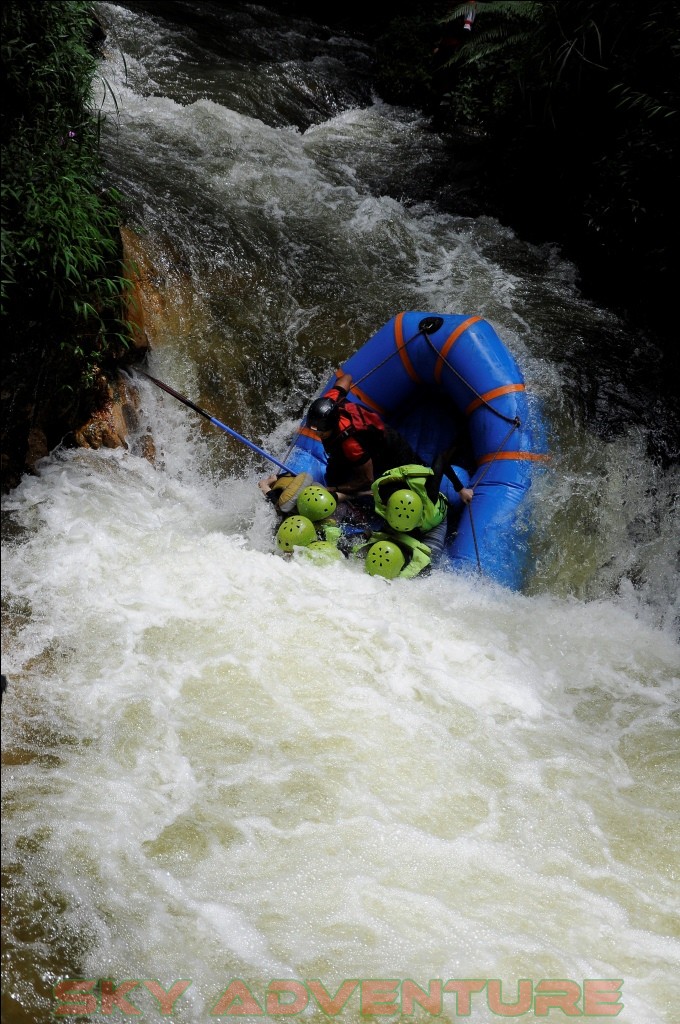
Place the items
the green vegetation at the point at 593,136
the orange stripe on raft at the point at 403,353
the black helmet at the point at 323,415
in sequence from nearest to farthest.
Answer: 1. the black helmet at the point at 323,415
2. the orange stripe on raft at the point at 403,353
3. the green vegetation at the point at 593,136

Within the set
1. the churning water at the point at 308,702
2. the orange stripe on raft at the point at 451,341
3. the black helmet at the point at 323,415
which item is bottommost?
the churning water at the point at 308,702

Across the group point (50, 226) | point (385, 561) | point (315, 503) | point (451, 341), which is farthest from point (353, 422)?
point (50, 226)

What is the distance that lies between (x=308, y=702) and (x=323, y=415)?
6.19 feet

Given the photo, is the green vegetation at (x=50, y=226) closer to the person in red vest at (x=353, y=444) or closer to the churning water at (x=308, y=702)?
the churning water at (x=308, y=702)

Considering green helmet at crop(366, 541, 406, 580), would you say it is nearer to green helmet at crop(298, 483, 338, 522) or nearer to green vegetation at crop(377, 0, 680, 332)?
green helmet at crop(298, 483, 338, 522)

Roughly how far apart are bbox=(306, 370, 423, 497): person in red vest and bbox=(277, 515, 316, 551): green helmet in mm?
500

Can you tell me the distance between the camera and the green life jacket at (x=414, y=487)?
4418 mm

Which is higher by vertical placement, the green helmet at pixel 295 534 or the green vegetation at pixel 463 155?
the green vegetation at pixel 463 155

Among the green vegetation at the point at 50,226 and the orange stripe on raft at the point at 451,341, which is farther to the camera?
the orange stripe on raft at the point at 451,341

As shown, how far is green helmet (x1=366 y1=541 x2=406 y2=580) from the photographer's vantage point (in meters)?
4.26

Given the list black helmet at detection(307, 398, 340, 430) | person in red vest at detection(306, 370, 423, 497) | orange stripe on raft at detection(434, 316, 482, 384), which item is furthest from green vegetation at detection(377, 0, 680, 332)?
black helmet at detection(307, 398, 340, 430)

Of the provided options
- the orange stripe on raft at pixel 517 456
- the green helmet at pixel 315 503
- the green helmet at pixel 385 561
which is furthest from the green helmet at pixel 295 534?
the orange stripe on raft at pixel 517 456

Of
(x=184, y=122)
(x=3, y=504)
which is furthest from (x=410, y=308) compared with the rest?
(x=3, y=504)

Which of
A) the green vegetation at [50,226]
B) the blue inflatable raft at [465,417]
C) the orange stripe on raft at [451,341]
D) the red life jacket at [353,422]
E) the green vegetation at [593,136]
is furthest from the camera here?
the green vegetation at [593,136]
